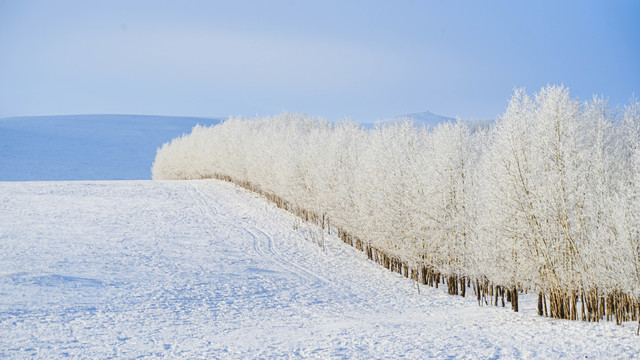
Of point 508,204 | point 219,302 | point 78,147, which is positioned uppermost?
point 78,147

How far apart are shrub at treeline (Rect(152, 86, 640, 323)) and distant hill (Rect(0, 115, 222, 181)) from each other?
363ft

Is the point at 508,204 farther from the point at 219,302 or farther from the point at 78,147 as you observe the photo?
the point at 78,147

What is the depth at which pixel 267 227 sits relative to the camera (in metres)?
38.6

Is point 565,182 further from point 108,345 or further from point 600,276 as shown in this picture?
point 108,345

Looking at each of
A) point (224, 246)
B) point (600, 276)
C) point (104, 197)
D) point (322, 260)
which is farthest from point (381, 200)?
point (104, 197)

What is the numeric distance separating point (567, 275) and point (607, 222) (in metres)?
2.15

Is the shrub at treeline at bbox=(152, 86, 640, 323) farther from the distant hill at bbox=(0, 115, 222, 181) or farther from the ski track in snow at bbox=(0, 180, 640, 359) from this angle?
the distant hill at bbox=(0, 115, 222, 181)

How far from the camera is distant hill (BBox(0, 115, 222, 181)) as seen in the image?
434ft

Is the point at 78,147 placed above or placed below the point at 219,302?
above

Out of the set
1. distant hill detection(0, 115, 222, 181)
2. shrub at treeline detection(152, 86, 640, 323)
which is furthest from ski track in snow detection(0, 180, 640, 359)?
distant hill detection(0, 115, 222, 181)

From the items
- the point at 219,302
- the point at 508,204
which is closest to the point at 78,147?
the point at 219,302

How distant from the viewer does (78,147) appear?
15550cm

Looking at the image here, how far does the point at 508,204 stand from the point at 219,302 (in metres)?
11.3

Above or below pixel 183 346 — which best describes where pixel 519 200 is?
above
